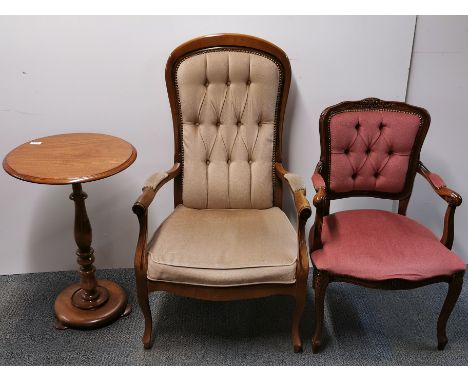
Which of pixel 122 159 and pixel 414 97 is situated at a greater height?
pixel 414 97

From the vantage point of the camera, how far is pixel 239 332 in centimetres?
195

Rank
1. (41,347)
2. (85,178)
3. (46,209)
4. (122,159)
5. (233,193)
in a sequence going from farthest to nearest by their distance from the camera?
(46,209) < (233,193) < (41,347) < (122,159) < (85,178)

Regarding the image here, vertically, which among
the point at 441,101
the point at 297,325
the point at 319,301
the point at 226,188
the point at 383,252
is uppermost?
the point at 441,101

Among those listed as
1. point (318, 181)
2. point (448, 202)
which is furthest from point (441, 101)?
point (318, 181)

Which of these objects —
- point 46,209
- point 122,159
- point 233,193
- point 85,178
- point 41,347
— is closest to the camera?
point 85,178

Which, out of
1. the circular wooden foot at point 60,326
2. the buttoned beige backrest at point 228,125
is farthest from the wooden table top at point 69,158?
the circular wooden foot at point 60,326

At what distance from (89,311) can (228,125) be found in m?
1.01

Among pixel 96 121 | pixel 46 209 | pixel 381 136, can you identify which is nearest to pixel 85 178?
pixel 96 121

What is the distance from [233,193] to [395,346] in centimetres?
Answer: 92

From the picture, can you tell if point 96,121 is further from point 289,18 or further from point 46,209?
point 289,18

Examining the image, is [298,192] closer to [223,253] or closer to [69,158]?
[223,253]

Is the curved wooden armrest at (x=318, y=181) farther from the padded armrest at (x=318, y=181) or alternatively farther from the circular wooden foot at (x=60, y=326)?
the circular wooden foot at (x=60, y=326)

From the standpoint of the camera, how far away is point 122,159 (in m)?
1.72

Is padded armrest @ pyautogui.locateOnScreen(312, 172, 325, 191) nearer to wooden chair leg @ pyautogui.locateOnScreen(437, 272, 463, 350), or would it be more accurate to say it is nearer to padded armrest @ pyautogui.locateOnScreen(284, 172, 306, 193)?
padded armrest @ pyautogui.locateOnScreen(284, 172, 306, 193)
